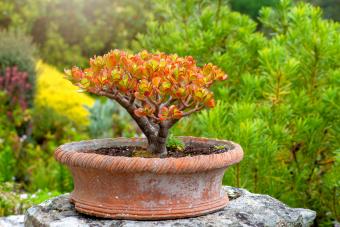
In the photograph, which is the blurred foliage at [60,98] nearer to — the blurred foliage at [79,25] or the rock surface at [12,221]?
the blurred foliage at [79,25]

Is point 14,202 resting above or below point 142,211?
below

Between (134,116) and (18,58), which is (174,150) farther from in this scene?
(18,58)

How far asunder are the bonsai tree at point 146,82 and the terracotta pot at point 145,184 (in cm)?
22

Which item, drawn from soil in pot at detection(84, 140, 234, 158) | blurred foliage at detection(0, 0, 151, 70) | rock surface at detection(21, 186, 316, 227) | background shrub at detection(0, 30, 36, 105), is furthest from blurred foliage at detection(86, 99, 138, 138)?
blurred foliage at detection(0, 0, 151, 70)

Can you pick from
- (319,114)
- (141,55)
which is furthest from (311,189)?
(141,55)

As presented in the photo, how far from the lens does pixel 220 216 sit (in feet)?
9.05

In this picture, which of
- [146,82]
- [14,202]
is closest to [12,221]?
[14,202]

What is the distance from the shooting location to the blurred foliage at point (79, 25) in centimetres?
1434

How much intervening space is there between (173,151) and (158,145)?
0.56ft

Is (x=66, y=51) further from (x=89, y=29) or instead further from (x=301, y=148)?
(x=301, y=148)

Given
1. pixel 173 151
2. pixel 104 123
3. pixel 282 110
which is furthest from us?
pixel 104 123

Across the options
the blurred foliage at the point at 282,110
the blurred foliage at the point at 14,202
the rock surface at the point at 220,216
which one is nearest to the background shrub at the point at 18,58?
the blurred foliage at the point at 14,202

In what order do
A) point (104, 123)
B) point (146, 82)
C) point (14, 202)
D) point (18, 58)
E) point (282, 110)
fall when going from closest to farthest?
point (146, 82) < point (282, 110) < point (14, 202) < point (104, 123) < point (18, 58)

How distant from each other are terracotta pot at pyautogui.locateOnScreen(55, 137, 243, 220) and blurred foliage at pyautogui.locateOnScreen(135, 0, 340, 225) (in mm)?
841
